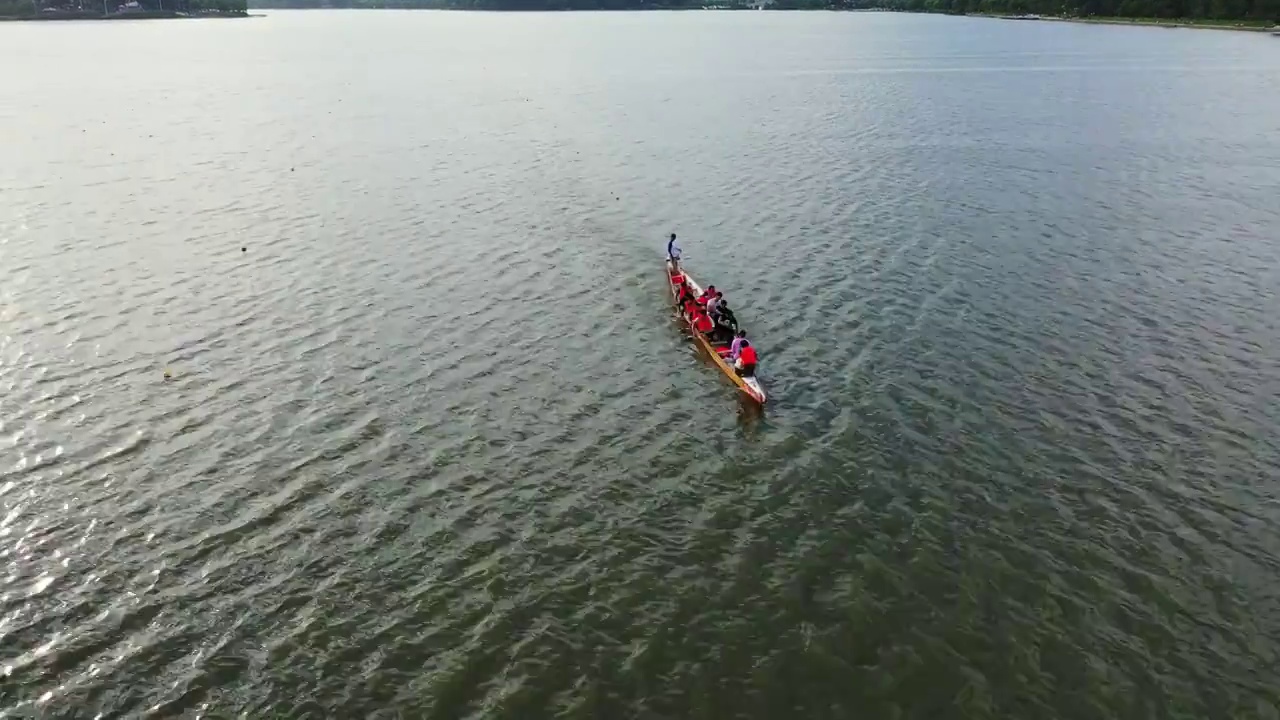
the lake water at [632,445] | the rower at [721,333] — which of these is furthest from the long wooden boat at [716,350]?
the lake water at [632,445]

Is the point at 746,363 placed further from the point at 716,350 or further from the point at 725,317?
the point at 725,317

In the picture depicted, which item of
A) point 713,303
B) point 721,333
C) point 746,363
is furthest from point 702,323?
point 746,363

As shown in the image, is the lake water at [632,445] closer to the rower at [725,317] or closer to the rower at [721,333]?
the rower at [721,333]

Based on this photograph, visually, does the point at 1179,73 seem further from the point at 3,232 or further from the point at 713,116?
the point at 3,232

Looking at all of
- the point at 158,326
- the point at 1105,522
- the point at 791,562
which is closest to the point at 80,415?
the point at 158,326

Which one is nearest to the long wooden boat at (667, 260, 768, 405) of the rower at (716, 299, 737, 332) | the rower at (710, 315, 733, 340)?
the rower at (710, 315, 733, 340)
